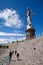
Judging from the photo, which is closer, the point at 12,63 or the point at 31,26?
the point at 12,63

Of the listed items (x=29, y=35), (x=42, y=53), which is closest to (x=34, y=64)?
(x=42, y=53)

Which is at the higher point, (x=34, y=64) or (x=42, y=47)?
(x=42, y=47)

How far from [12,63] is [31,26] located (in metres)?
26.9

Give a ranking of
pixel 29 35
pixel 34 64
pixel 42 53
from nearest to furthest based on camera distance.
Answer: pixel 34 64 < pixel 42 53 < pixel 29 35

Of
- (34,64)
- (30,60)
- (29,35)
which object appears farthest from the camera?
(29,35)

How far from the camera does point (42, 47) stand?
85.7 feet

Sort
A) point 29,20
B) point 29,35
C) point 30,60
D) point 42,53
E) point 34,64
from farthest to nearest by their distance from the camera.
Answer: point 29,20
point 29,35
point 42,53
point 30,60
point 34,64

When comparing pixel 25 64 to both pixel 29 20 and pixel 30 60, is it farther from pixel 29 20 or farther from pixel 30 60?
pixel 29 20

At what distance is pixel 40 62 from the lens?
20219 mm

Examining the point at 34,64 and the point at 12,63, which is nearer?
the point at 34,64

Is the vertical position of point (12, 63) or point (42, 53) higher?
point (42, 53)

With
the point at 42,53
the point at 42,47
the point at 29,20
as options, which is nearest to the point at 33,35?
the point at 29,20

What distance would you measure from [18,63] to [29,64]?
2258 millimetres

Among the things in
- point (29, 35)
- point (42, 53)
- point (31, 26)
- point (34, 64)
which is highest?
point (31, 26)
